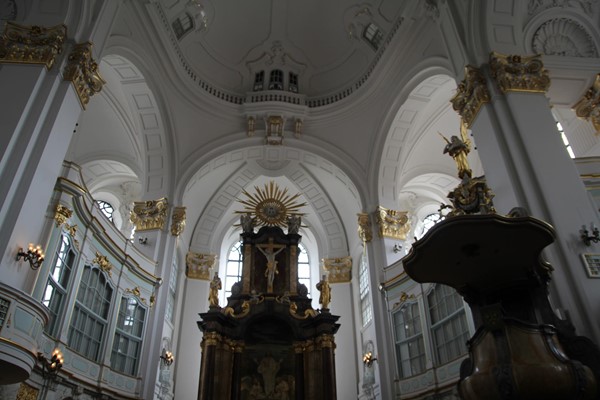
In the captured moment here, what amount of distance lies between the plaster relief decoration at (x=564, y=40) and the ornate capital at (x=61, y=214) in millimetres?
13159

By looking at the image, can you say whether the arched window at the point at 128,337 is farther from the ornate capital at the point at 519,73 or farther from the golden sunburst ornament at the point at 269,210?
the ornate capital at the point at 519,73

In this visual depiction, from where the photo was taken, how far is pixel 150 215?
17.5 m

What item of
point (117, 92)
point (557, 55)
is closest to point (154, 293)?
point (117, 92)

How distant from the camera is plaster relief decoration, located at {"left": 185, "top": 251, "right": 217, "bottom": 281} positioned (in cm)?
2148

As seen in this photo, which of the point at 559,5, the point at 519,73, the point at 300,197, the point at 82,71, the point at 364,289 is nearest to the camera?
the point at 82,71

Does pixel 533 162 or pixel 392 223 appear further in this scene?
pixel 392 223

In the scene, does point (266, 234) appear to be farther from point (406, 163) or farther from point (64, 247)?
point (64, 247)

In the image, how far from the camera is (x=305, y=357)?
16.0m

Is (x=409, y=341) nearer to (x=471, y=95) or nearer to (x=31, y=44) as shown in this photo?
(x=471, y=95)

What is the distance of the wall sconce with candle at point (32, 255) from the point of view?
8734 millimetres

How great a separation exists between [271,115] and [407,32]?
654cm

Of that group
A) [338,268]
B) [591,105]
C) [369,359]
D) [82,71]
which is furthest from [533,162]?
[338,268]

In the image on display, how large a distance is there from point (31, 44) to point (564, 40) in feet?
46.4

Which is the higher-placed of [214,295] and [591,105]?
[591,105]
